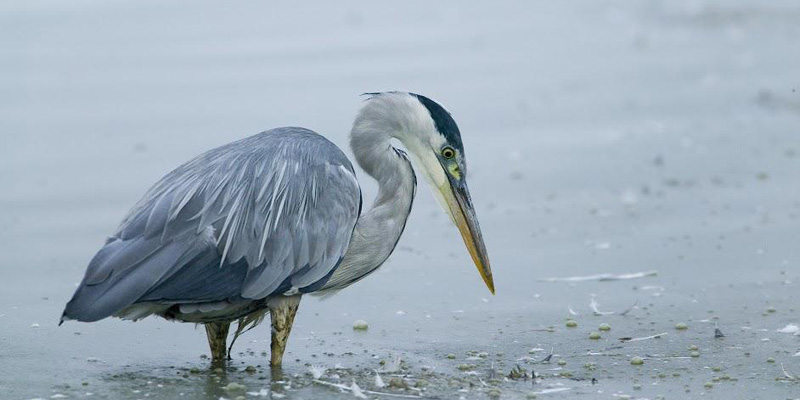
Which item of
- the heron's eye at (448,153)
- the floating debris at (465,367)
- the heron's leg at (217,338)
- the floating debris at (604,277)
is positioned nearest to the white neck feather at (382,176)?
the heron's eye at (448,153)

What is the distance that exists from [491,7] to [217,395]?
38.5 feet

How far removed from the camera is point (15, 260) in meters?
7.42

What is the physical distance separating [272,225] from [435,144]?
0.99 meters

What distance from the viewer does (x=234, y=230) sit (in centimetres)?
569

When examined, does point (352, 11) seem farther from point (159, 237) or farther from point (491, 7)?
point (159, 237)

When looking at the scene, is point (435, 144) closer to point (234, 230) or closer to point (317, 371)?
point (234, 230)

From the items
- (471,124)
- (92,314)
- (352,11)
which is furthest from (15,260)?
(352,11)

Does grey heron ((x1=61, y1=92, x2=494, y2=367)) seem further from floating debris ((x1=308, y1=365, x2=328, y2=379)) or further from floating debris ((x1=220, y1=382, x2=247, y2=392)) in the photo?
floating debris ((x1=220, y1=382, x2=247, y2=392))

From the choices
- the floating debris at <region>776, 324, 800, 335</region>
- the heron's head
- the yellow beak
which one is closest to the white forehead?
the heron's head

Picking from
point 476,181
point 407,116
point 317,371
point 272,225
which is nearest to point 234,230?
point 272,225

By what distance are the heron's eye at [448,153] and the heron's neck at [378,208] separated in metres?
0.18

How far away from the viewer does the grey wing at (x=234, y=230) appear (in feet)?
17.7

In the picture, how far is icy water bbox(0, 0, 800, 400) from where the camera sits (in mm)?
5840

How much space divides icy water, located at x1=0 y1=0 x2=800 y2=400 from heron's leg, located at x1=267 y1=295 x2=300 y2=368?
9 centimetres
